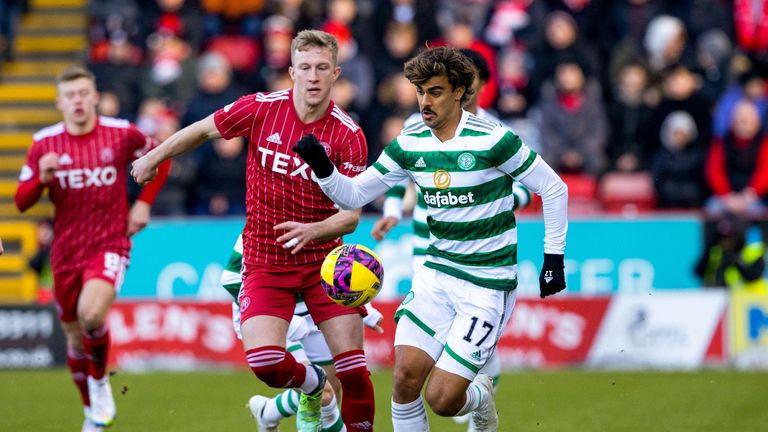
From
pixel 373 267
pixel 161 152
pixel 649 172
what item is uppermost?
pixel 161 152

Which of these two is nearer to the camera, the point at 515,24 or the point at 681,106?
the point at 681,106

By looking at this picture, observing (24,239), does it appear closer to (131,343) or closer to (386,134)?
(131,343)

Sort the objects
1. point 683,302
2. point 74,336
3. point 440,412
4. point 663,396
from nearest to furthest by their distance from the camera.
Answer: point 440,412 < point 74,336 < point 663,396 < point 683,302

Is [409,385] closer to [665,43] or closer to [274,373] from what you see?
[274,373]

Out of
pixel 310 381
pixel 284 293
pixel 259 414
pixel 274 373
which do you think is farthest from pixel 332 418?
pixel 284 293

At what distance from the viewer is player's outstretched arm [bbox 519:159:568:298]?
801cm

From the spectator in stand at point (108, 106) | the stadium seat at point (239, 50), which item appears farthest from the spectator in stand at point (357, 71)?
the spectator in stand at point (108, 106)

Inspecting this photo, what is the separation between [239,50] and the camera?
18.9 metres

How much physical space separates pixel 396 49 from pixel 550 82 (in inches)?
83.5

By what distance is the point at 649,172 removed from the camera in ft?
53.5

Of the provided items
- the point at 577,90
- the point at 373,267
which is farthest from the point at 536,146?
the point at 373,267

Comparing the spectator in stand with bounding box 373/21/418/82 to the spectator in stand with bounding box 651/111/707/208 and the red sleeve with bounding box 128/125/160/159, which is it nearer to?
the spectator in stand with bounding box 651/111/707/208

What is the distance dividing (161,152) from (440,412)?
94.0 inches

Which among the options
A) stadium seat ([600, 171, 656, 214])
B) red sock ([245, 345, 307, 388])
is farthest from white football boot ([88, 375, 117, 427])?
stadium seat ([600, 171, 656, 214])
